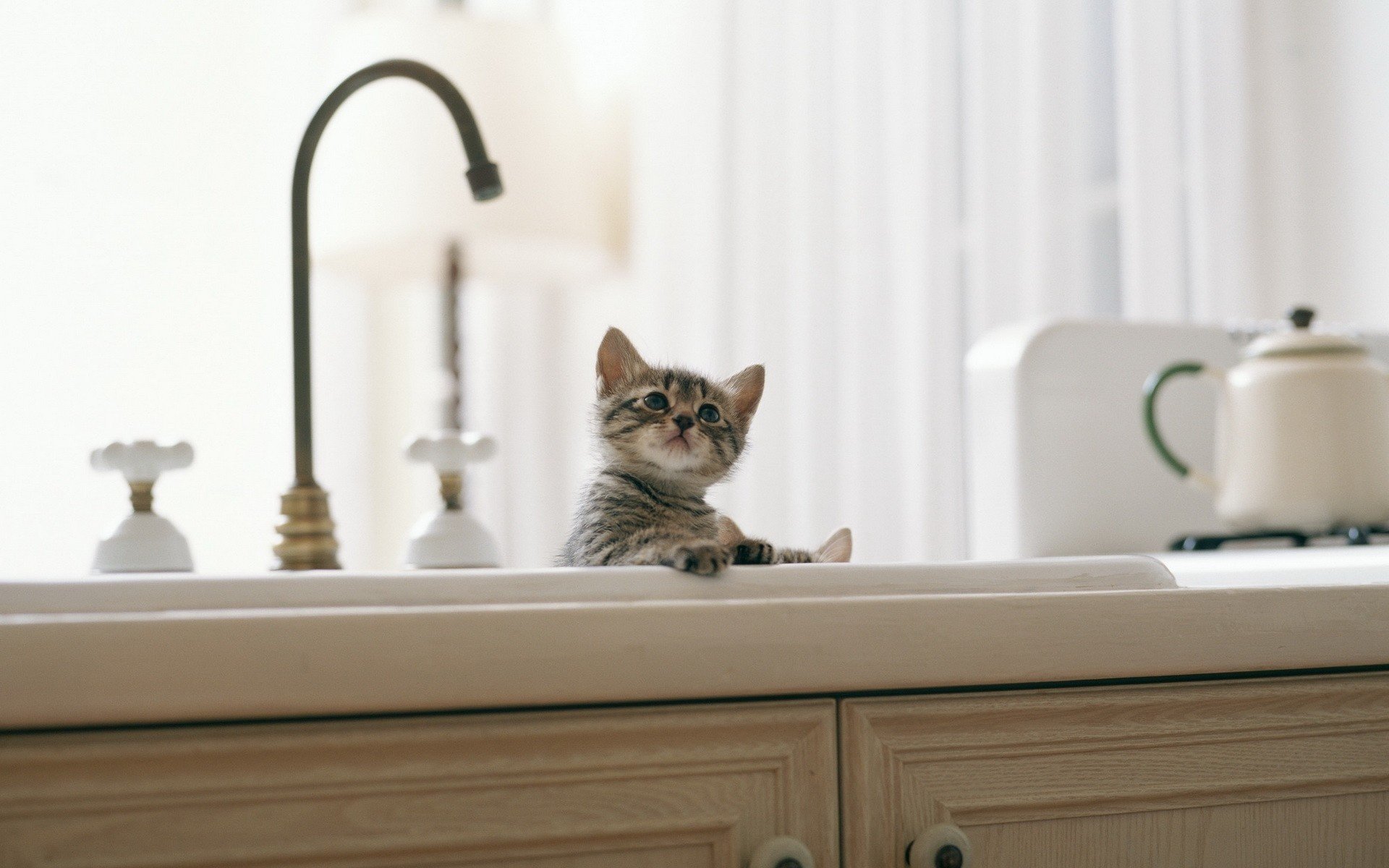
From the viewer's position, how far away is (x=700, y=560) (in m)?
0.57

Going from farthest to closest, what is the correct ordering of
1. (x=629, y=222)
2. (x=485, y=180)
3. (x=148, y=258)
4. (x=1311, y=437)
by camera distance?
(x=629, y=222), (x=148, y=258), (x=1311, y=437), (x=485, y=180)

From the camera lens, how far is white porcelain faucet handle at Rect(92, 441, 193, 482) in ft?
2.69

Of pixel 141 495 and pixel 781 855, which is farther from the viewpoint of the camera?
pixel 141 495

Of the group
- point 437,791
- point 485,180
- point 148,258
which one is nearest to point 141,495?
point 485,180

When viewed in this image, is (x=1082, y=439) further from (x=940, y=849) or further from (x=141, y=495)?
(x=141, y=495)

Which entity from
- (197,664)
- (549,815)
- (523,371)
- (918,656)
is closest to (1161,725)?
(918,656)

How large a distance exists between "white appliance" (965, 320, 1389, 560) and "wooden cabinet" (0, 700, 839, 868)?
0.66 metres

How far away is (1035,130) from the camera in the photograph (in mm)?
1565

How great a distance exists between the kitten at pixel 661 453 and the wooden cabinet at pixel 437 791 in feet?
0.66

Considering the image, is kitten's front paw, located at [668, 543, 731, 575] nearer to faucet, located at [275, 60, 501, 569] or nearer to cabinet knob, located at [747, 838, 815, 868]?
cabinet knob, located at [747, 838, 815, 868]

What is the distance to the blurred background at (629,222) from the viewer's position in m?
1.46

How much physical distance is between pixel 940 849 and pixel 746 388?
408 millimetres

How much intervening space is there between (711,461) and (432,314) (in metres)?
2.15

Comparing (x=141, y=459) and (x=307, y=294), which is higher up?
(x=307, y=294)
